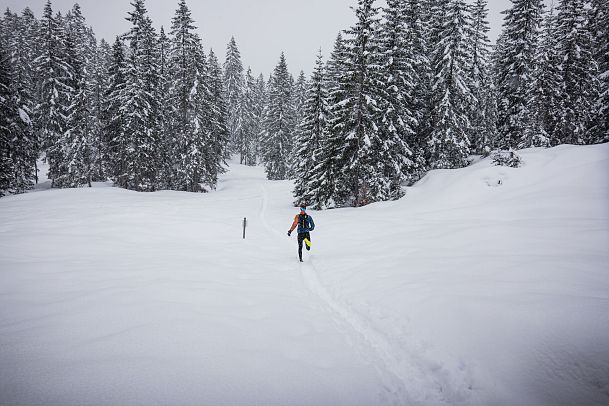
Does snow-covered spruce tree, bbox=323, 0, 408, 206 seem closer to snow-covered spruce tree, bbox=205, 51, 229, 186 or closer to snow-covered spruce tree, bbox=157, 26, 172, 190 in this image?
snow-covered spruce tree, bbox=205, 51, 229, 186

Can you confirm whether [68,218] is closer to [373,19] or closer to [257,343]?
[257,343]

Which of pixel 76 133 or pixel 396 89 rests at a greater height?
pixel 396 89

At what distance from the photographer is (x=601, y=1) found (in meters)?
26.4

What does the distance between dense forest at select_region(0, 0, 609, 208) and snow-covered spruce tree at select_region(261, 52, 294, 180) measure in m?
12.4

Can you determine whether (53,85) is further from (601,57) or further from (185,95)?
(601,57)

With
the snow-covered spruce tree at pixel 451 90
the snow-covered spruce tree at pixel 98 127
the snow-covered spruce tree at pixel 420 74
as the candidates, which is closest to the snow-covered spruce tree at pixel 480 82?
the snow-covered spruce tree at pixel 451 90

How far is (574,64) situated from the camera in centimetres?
2545

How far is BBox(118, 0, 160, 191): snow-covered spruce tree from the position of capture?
26992 mm

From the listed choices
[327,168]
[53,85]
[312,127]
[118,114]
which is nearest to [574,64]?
[312,127]

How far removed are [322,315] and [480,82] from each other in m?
29.5

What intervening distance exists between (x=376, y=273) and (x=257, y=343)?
4812 millimetres

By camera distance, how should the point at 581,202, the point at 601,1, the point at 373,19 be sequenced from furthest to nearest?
the point at 601,1 < the point at 373,19 < the point at 581,202

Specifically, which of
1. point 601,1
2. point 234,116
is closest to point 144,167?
point 234,116

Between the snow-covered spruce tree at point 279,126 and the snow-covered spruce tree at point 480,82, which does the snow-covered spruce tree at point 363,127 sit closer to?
the snow-covered spruce tree at point 480,82
